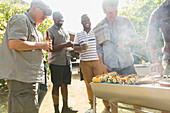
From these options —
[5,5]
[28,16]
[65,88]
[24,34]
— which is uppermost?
[5,5]

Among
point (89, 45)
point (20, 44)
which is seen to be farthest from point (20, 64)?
point (89, 45)

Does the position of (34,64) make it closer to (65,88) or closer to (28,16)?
(28,16)

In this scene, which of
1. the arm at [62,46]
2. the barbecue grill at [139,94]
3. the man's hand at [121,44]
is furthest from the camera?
the arm at [62,46]

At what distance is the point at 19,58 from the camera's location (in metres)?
1.98

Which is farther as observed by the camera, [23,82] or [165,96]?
[23,82]

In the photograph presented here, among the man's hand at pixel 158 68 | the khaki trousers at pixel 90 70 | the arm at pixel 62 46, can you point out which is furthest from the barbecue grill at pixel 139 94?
the arm at pixel 62 46

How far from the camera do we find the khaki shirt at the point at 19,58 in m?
1.94

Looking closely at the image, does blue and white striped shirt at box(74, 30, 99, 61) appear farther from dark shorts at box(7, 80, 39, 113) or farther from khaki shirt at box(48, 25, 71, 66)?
dark shorts at box(7, 80, 39, 113)

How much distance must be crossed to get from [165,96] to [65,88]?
2476 millimetres

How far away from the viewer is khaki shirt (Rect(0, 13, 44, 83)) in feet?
6.36

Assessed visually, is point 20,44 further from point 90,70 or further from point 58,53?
point 90,70

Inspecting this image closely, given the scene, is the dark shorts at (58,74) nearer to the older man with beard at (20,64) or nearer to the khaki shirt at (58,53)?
the khaki shirt at (58,53)

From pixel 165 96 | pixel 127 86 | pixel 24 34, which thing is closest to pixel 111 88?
pixel 127 86

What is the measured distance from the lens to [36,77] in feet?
6.73
